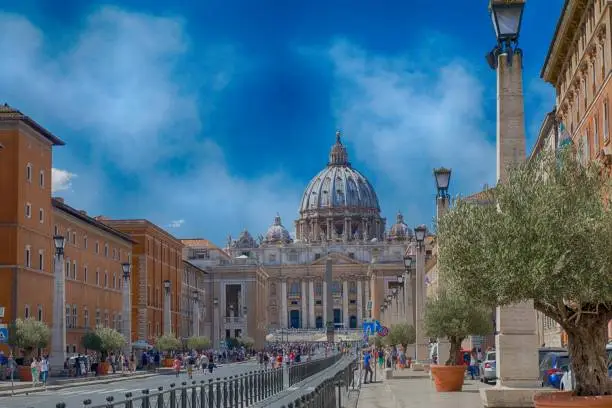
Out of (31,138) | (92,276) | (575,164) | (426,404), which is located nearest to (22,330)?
(31,138)

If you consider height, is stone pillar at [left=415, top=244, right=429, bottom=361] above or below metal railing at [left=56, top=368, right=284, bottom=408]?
above

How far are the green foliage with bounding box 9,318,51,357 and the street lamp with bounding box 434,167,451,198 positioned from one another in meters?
25.6

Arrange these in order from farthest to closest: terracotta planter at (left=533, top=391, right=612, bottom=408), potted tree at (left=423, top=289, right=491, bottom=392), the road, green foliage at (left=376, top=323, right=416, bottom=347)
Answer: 1. green foliage at (left=376, top=323, right=416, bottom=347)
2. potted tree at (left=423, top=289, right=491, bottom=392)
3. the road
4. terracotta planter at (left=533, top=391, right=612, bottom=408)

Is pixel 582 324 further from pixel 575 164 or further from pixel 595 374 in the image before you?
pixel 575 164

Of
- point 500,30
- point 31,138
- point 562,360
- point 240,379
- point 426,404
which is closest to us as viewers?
point 500,30

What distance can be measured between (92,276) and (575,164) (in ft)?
216

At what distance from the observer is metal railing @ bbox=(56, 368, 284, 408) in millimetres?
17062

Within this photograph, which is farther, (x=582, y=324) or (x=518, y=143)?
(x=518, y=143)

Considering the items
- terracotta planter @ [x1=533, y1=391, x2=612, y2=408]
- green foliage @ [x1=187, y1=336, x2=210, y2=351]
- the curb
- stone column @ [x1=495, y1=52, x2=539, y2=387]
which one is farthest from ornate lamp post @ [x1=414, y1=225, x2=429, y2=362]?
green foliage @ [x1=187, y1=336, x2=210, y2=351]

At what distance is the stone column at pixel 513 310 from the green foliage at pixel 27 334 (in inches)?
1486

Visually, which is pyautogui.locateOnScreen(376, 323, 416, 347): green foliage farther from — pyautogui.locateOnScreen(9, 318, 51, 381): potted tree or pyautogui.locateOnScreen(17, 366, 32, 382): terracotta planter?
pyautogui.locateOnScreen(17, 366, 32, 382): terracotta planter

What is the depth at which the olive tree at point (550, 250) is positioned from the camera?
45.5 feet

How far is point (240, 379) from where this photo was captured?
89.0 ft

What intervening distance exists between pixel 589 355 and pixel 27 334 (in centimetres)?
4162
